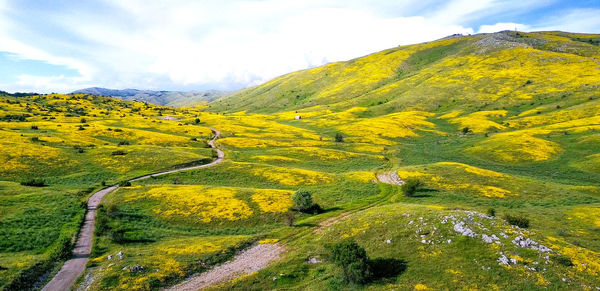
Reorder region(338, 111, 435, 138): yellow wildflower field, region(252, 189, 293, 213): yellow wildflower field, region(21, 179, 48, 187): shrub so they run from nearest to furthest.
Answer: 1. region(252, 189, 293, 213): yellow wildflower field
2. region(21, 179, 48, 187): shrub
3. region(338, 111, 435, 138): yellow wildflower field

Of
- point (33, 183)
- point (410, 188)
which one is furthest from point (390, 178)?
point (33, 183)

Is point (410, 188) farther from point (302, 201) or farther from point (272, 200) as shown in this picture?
point (272, 200)

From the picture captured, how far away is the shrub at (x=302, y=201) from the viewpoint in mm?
51594

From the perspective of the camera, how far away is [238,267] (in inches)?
1324

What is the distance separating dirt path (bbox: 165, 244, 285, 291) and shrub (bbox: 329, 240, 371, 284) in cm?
919

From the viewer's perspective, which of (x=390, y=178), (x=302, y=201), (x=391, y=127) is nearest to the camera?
(x=302, y=201)

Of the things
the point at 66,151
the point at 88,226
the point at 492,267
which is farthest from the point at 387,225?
the point at 66,151

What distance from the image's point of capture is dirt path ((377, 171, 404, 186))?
70419 mm

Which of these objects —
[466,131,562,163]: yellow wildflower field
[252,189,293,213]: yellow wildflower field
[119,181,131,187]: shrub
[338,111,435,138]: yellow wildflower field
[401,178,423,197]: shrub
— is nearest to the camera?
[252,189,293,213]: yellow wildflower field

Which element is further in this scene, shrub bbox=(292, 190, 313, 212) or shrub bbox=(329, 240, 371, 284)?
shrub bbox=(292, 190, 313, 212)

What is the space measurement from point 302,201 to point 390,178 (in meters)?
31.9

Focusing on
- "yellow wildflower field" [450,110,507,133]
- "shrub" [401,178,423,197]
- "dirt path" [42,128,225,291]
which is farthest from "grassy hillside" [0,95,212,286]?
"yellow wildflower field" [450,110,507,133]

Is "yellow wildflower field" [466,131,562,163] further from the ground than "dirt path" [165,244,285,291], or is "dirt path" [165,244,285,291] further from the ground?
"dirt path" [165,244,285,291]

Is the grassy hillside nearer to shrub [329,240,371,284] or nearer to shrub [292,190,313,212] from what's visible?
shrub [329,240,371,284]
